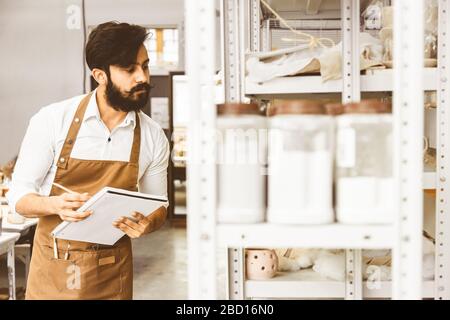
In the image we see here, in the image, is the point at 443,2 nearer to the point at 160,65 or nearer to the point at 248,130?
the point at 248,130

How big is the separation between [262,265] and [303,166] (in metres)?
0.79

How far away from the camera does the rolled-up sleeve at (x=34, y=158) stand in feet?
6.59

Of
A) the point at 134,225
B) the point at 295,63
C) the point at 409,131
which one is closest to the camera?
the point at 409,131

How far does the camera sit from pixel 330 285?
1.71 meters

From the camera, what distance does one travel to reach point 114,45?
2.06 meters

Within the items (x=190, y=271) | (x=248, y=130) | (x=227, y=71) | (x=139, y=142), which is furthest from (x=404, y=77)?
(x=139, y=142)

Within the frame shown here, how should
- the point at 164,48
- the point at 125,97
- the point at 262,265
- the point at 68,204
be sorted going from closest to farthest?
1. the point at 262,265
2. the point at 68,204
3. the point at 125,97
4. the point at 164,48

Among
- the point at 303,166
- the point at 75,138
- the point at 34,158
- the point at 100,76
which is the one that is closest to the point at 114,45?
the point at 100,76

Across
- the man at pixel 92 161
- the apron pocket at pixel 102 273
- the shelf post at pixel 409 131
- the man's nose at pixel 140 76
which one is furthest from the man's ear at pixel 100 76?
the shelf post at pixel 409 131

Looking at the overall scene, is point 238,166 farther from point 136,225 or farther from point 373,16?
point 373,16

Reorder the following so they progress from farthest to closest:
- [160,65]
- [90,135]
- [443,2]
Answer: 1. [160,65]
2. [90,135]
3. [443,2]

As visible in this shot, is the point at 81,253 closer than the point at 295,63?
No
